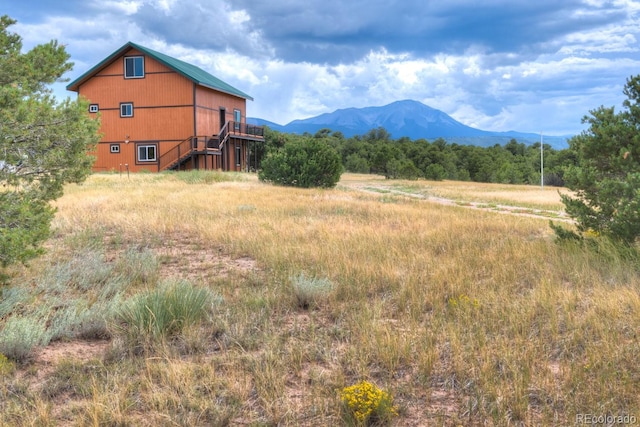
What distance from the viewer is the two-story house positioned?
3238 cm

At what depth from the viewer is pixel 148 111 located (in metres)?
32.9

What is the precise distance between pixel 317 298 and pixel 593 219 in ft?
15.0

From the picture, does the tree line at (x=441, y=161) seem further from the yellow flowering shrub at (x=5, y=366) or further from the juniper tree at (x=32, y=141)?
the yellow flowering shrub at (x=5, y=366)

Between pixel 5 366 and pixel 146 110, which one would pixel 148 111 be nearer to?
pixel 146 110

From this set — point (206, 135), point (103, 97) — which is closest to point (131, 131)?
point (103, 97)

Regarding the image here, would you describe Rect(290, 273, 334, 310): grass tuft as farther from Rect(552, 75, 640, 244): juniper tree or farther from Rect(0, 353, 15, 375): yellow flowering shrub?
Rect(552, 75, 640, 244): juniper tree

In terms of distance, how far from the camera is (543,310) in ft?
14.9

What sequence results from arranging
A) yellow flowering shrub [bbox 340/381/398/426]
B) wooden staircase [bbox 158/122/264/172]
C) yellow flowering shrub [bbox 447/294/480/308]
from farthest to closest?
wooden staircase [bbox 158/122/264/172] → yellow flowering shrub [bbox 447/294/480/308] → yellow flowering shrub [bbox 340/381/398/426]

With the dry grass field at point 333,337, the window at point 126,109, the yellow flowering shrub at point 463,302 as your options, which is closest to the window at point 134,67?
the window at point 126,109

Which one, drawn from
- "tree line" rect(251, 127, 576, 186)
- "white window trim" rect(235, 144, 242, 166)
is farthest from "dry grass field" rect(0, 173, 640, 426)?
"tree line" rect(251, 127, 576, 186)

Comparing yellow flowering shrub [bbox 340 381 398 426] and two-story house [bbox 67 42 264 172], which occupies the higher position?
two-story house [bbox 67 42 264 172]

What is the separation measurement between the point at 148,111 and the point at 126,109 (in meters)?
1.65

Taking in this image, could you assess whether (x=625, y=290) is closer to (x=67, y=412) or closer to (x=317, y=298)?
(x=317, y=298)

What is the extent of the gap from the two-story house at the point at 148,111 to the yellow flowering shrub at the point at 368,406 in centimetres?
3101
